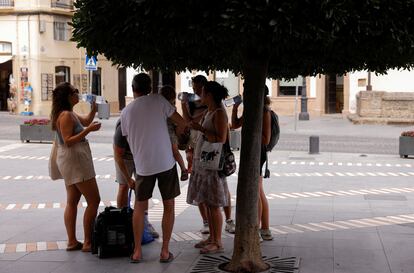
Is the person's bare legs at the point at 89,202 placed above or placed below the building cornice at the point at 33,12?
below

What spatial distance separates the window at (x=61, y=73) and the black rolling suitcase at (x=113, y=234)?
32.7m

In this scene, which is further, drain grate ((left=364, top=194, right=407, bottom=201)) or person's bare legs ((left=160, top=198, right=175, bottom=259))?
drain grate ((left=364, top=194, right=407, bottom=201))

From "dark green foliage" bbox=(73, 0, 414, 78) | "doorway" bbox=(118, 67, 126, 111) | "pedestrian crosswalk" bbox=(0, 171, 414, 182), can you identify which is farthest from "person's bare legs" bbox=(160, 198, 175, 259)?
"doorway" bbox=(118, 67, 126, 111)

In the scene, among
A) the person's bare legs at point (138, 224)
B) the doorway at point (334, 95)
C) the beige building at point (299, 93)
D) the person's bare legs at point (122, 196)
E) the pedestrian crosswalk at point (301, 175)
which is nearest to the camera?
the person's bare legs at point (138, 224)

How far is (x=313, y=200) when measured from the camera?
10.4 meters

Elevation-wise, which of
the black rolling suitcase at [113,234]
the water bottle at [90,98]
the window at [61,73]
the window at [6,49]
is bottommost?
the black rolling suitcase at [113,234]

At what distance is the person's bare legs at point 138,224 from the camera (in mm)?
6523

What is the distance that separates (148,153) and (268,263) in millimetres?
1568

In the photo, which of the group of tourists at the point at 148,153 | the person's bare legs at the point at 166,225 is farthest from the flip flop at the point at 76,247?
the person's bare legs at the point at 166,225

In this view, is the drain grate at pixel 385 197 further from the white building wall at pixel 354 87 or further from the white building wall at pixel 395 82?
the white building wall at pixel 354 87

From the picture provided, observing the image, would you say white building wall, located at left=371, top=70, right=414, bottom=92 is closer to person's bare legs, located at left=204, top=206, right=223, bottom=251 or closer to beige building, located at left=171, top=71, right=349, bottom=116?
beige building, located at left=171, top=71, right=349, bottom=116

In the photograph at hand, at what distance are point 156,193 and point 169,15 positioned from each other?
6568 millimetres

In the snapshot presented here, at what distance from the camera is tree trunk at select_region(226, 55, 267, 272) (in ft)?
19.9

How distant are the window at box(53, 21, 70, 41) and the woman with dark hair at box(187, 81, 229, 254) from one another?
33.3 m
